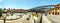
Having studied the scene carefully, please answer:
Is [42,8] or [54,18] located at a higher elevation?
[42,8]

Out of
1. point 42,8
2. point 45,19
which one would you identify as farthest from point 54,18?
point 42,8

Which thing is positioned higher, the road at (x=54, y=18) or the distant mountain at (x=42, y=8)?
the distant mountain at (x=42, y=8)

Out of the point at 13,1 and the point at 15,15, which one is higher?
the point at 13,1

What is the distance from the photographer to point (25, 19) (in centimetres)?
347

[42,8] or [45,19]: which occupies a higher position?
[42,8]

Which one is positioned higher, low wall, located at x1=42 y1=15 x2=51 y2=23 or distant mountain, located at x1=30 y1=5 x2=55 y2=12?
distant mountain, located at x1=30 y1=5 x2=55 y2=12

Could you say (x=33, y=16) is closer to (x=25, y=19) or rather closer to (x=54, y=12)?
(x=25, y=19)

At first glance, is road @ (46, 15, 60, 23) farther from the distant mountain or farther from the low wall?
the distant mountain

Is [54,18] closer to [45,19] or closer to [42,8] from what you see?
[45,19]

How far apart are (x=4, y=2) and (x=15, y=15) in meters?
0.33

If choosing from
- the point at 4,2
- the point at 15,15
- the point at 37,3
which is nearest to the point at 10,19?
the point at 15,15

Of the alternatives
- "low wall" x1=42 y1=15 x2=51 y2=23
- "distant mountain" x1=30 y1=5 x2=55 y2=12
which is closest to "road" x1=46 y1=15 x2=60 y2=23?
"low wall" x1=42 y1=15 x2=51 y2=23

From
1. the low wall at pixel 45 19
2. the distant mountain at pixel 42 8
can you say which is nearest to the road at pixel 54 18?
the low wall at pixel 45 19

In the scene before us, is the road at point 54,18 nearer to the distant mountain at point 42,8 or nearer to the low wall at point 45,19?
the low wall at point 45,19
